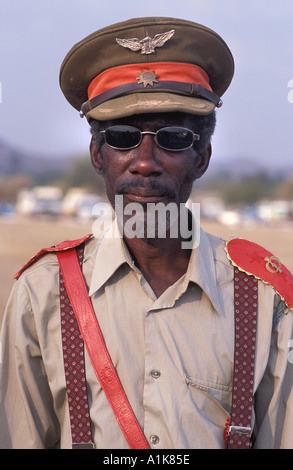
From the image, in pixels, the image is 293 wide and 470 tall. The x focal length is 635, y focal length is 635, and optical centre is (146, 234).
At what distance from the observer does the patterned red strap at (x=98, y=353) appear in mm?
2365

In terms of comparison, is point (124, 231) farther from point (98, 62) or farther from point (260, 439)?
point (260, 439)

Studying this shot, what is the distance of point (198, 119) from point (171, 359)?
3.31 ft

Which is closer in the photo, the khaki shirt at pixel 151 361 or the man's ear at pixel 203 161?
the khaki shirt at pixel 151 361

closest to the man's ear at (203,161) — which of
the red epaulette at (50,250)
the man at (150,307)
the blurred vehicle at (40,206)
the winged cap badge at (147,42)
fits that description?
the man at (150,307)

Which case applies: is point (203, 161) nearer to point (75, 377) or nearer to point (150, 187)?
point (150, 187)

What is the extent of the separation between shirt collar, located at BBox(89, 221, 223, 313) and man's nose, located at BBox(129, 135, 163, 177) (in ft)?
1.06

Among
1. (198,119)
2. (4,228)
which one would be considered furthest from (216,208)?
(198,119)

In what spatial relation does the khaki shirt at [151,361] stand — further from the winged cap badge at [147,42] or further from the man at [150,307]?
the winged cap badge at [147,42]

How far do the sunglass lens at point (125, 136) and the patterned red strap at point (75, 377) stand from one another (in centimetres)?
65

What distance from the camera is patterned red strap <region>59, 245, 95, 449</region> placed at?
7.86 ft

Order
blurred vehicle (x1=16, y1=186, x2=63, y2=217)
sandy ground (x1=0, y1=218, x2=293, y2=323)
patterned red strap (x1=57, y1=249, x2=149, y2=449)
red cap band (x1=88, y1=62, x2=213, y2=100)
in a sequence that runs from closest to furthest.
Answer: patterned red strap (x1=57, y1=249, x2=149, y2=449) < red cap band (x1=88, y1=62, x2=213, y2=100) < sandy ground (x1=0, y1=218, x2=293, y2=323) < blurred vehicle (x1=16, y1=186, x2=63, y2=217)

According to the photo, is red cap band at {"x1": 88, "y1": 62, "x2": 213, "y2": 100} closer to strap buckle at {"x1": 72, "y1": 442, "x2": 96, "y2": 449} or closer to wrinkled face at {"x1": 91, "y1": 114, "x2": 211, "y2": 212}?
wrinkled face at {"x1": 91, "y1": 114, "x2": 211, "y2": 212}

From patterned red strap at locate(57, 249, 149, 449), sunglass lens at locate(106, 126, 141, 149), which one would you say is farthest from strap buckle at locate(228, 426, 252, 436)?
sunglass lens at locate(106, 126, 141, 149)

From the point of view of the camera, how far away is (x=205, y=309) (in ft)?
8.44
